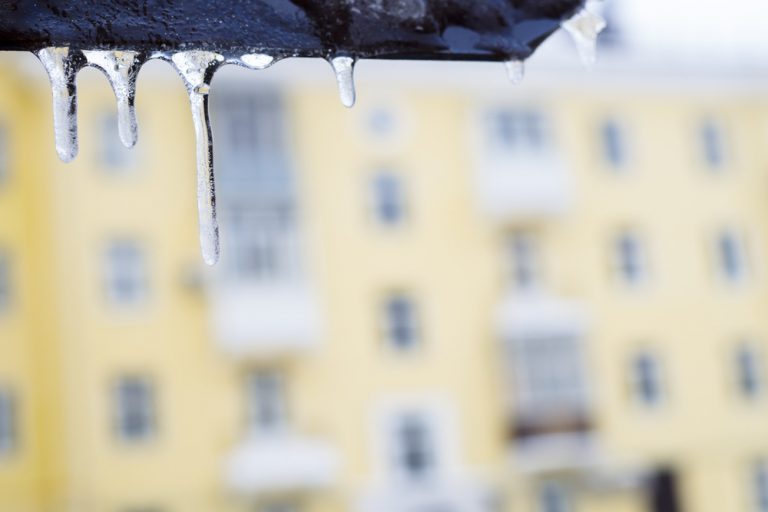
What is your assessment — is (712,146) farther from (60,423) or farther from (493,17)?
(493,17)

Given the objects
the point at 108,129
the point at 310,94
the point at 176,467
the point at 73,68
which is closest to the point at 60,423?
the point at 176,467

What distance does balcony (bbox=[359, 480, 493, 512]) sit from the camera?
17.0 meters

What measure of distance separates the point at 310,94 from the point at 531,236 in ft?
17.4

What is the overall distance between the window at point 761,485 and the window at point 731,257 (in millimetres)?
4032

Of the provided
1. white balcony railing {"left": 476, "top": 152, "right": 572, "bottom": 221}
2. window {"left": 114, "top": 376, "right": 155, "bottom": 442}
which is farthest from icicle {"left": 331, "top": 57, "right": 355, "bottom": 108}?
white balcony railing {"left": 476, "top": 152, "right": 572, "bottom": 221}

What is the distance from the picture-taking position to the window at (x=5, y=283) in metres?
16.8

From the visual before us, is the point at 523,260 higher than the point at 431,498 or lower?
higher

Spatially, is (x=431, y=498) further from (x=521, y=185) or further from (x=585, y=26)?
(x=585, y=26)

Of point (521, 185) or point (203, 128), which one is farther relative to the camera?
point (521, 185)

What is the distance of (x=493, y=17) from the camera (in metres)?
1.07

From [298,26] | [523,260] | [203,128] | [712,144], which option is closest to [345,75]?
[298,26]

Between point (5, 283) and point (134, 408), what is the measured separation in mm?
3334

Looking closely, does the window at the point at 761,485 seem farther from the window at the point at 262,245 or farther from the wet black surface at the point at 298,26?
the wet black surface at the point at 298,26

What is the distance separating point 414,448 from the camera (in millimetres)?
17578
